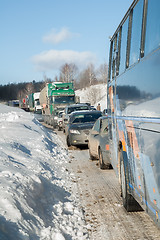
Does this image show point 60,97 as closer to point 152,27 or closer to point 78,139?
point 78,139

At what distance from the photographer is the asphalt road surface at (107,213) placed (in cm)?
535

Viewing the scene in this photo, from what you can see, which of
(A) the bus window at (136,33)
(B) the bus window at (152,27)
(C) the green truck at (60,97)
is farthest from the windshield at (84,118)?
(C) the green truck at (60,97)

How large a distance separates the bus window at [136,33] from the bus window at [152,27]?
1.67ft

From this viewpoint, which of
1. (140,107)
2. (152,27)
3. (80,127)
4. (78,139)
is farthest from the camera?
(80,127)

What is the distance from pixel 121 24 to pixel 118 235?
13.2ft

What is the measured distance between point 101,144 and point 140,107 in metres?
6.14

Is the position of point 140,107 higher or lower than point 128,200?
higher

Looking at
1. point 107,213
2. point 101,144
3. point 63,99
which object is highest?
point 63,99

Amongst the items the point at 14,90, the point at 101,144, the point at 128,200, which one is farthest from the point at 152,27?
the point at 14,90

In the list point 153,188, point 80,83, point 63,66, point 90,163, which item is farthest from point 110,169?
point 63,66

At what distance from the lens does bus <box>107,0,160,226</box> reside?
4086mm

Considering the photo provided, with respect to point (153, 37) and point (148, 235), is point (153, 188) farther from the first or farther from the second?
point (153, 37)

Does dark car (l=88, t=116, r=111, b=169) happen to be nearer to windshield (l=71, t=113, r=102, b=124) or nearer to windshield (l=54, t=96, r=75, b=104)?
windshield (l=71, t=113, r=102, b=124)

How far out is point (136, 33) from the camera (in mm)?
5355
